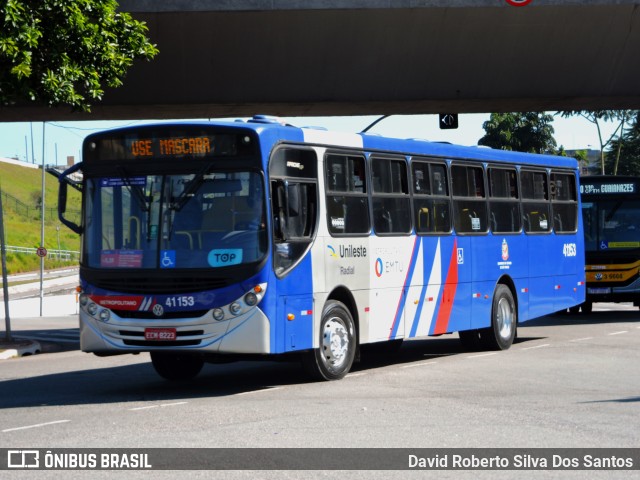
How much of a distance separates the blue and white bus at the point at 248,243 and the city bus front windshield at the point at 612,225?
1285cm

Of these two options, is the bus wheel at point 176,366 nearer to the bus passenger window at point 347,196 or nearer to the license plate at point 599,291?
the bus passenger window at point 347,196

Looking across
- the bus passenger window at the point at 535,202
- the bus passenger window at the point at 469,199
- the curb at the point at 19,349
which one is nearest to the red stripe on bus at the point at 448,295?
the bus passenger window at the point at 469,199

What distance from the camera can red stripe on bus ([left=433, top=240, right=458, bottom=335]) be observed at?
17.2 metres

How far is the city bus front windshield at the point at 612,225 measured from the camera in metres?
28.4

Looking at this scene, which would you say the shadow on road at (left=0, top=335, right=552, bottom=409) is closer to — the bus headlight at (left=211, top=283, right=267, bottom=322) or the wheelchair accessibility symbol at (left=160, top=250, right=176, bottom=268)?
the bus headlight at (left=211, top=283, right=267, bottom=322)

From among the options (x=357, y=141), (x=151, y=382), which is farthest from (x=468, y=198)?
(x=151, y=382)

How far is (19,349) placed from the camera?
2267 centimetres

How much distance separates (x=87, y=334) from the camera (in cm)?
1383

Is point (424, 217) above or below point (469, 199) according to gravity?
below

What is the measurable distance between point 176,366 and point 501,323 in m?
6.25

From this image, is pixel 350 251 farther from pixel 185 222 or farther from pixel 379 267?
pixel 185 222

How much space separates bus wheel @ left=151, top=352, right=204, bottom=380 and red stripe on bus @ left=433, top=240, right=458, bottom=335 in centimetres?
365

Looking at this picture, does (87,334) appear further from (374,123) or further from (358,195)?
(374,123)

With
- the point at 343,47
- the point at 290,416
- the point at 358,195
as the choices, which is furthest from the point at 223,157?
the point at 343,47
